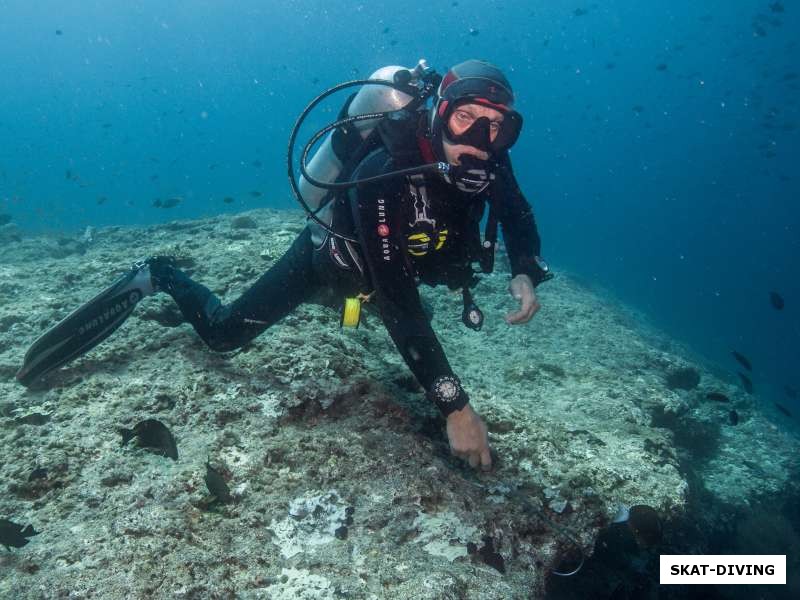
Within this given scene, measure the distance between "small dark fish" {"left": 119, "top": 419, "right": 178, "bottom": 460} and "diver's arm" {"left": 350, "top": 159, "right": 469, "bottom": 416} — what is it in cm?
154

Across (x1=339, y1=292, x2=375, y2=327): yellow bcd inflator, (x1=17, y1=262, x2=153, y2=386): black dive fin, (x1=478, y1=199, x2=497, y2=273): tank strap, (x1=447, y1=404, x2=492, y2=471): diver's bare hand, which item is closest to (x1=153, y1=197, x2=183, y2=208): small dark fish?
(x1=17, y1=262, x2=153, y2=386): black dive fin

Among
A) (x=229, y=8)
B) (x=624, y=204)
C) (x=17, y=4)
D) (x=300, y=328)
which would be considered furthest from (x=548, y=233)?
(x=17, y=4)

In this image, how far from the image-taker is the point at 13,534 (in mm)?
2125

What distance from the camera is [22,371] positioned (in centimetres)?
324

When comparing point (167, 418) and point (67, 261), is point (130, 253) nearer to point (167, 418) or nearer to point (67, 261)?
point (67, 261)

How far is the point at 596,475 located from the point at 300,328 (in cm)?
290

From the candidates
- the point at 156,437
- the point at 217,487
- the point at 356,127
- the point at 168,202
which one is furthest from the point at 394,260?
the point at 168,202

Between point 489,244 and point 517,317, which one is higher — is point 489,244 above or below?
above

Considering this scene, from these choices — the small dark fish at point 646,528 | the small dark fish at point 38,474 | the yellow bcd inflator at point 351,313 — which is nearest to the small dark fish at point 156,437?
the small dark fish at point 38,474

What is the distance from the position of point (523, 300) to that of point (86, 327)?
341 centimetres

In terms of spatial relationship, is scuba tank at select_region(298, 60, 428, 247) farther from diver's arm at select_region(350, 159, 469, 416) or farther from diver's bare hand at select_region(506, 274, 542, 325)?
diver's bare hand at select_region(506, 274, 542, 325)

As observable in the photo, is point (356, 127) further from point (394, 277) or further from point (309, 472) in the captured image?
point (309, 472)

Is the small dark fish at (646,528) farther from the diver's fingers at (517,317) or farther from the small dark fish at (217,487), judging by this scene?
the small dark fish at (217,487)

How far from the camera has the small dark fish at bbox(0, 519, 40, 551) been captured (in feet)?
6.88
